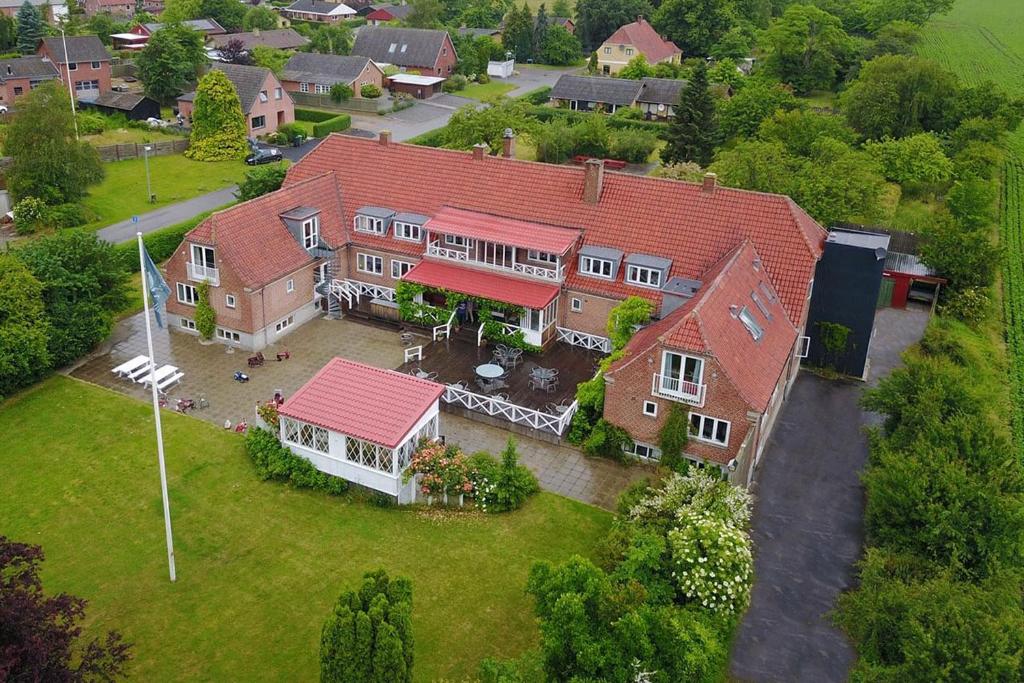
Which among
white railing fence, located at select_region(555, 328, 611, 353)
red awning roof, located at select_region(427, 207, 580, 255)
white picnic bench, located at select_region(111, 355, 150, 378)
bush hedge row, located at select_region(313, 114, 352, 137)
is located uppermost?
red awning roof, located at select_region(427, 207, 580, 255)

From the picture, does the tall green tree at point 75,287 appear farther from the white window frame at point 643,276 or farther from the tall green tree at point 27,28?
the tall green tree at point 27,28

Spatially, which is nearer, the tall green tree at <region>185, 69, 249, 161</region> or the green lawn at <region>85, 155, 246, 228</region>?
the green lawn at <region>85, 155, 246, 228</region>

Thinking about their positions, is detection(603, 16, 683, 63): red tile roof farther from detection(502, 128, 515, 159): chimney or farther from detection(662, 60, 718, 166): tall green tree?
detection(502, 128, 515, 159): chimney

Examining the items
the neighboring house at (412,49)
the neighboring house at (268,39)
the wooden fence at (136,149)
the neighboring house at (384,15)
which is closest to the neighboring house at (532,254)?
the wooden fence at (136,149)

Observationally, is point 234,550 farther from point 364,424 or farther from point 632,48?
point 632,48

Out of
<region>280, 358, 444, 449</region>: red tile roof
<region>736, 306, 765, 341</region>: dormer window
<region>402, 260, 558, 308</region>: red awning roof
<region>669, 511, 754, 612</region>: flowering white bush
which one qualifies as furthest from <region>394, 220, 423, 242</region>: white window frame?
<region>669, 511, 754, 612</region>: flowering white bush

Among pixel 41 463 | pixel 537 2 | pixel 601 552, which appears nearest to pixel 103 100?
pixel 41 463
